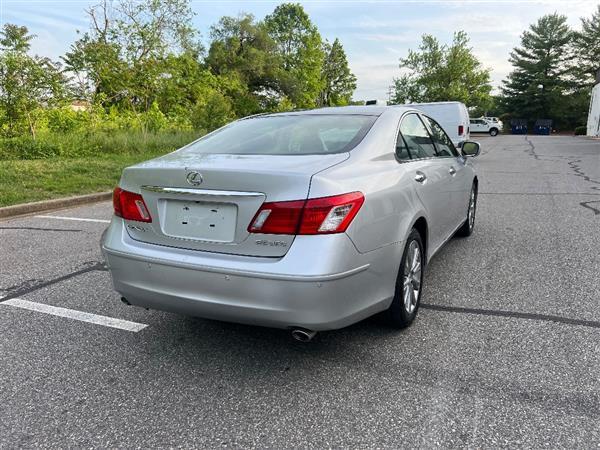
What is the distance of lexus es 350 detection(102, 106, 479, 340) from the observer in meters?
2.35

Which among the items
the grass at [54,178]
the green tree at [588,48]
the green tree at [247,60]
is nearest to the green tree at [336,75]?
the green tree at [247,60]

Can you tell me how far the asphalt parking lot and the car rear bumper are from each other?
400mm

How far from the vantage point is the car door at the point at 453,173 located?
4305 mm

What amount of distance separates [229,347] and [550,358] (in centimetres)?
195

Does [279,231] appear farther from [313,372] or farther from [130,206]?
[130,206]

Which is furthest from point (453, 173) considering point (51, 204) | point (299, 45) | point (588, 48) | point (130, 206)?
point (588, 48)

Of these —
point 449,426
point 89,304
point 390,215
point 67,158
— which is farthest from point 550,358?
point 67,158

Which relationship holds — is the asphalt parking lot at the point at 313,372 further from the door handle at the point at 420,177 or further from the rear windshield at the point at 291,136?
the rear windshield at the point at 291,136

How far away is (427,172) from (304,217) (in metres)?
1.62

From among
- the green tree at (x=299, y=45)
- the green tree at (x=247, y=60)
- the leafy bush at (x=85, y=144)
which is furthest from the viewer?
the green tree at (x=299, y=45)

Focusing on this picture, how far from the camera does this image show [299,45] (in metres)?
55.6

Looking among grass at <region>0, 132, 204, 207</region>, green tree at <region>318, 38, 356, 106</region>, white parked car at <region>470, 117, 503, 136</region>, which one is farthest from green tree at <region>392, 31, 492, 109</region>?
grass at <region>0, 132, 204, 207</region>

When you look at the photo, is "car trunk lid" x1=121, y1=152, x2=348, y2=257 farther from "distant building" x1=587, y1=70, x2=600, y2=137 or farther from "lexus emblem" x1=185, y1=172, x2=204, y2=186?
"distant building" x1=587, y1=70, x2=600, y2=137

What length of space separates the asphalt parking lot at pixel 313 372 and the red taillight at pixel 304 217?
0.89 meters
